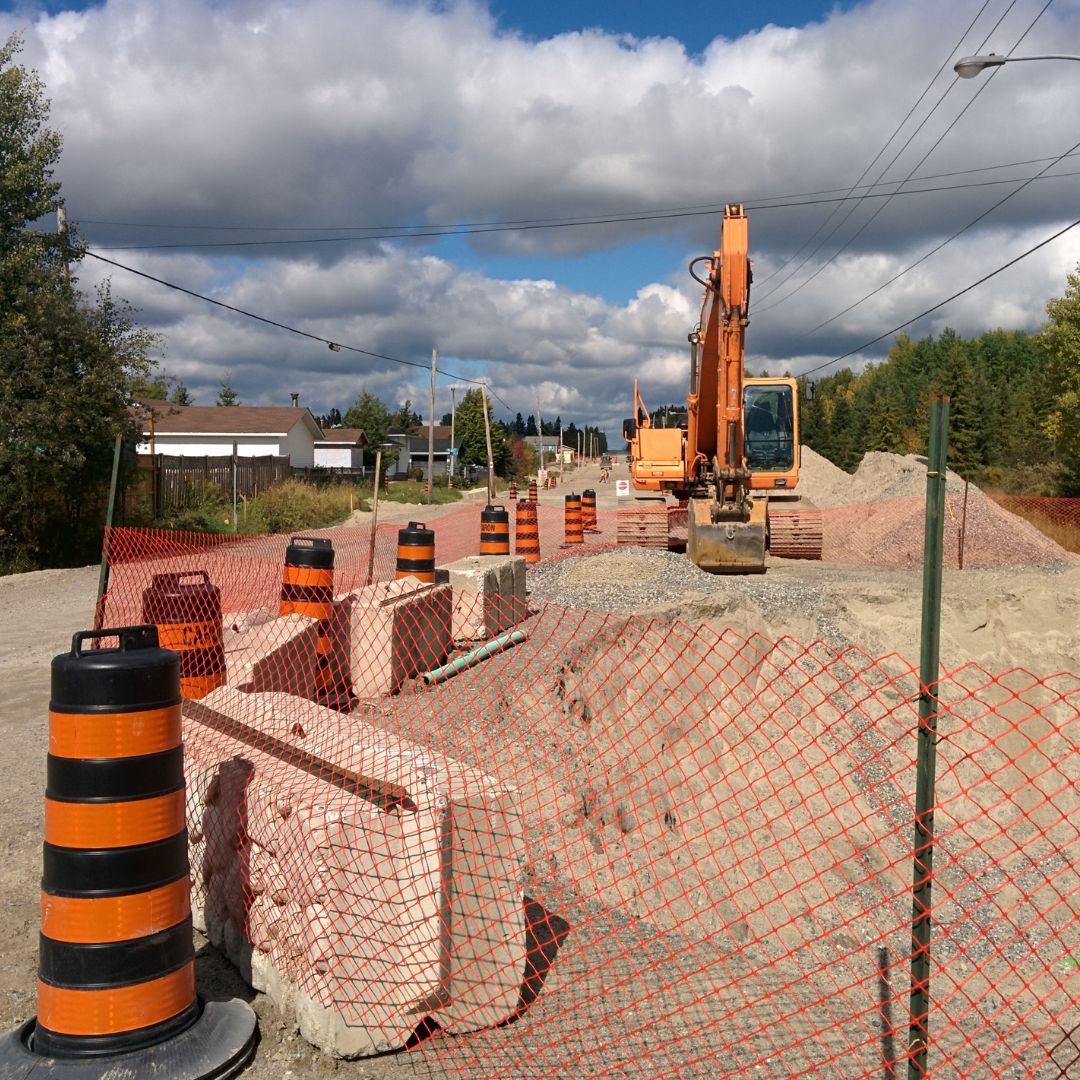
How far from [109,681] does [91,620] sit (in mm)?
10100

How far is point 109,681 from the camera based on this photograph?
294cm

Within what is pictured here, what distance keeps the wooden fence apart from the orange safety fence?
13667 millimetres

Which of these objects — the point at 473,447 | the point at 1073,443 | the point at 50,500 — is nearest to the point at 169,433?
the point at 473,447

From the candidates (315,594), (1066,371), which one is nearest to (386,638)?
(315,594)

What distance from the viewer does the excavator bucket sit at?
45.8 ft

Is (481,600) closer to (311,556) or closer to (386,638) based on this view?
(386,638)

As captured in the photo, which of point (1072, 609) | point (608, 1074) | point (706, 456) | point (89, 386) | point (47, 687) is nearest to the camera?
point (608, 1074)

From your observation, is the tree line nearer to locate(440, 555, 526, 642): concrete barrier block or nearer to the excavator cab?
the excavator cab

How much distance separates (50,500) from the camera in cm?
1825

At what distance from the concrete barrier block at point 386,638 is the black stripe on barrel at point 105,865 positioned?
4607mm

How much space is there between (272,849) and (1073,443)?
4014 centimetres

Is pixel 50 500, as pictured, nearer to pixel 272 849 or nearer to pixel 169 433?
pixel 272 849

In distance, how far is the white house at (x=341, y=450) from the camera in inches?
2771

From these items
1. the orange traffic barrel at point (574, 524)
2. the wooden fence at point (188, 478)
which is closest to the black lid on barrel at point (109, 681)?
the orange traffic barrel at point (574, 524)
